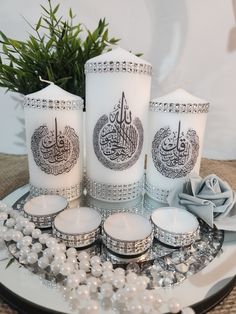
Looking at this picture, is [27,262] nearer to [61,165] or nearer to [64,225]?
[64,225]

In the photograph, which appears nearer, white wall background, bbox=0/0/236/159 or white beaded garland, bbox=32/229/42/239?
white beaded garland, bbox=32/229/42/239

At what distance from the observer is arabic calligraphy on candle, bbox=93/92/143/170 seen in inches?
15.3

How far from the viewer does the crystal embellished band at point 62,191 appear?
0.43 metres

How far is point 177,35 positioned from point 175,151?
1.40 feet

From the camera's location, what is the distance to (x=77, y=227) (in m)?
0.33

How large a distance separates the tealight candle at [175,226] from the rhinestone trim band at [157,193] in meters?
0.07

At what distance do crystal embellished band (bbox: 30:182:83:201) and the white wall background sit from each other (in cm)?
41

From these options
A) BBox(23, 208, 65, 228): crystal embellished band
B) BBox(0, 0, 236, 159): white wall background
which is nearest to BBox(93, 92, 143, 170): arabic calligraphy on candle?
BBox(23, 208, 65, 228): crystal embellished band

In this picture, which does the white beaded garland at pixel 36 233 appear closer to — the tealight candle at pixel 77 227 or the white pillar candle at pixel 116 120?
the tealight candle at pixel 77 227

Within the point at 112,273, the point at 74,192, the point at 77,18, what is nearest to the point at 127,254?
the point at 112,273

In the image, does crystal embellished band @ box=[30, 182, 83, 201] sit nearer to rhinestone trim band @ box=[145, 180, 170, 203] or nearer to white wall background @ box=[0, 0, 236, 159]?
rhinestone trim band @ box=[145, 180, 170, 203]

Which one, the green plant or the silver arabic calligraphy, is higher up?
the green plant

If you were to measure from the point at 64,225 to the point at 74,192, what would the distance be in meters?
0.12

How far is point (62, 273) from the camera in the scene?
27 cm
